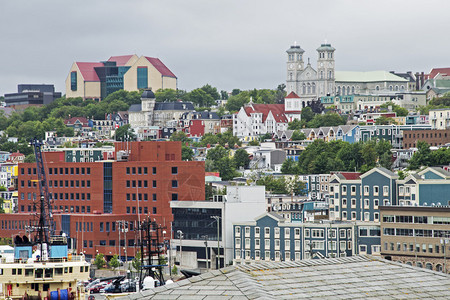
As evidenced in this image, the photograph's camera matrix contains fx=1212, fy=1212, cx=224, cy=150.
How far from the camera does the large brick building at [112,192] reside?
131 meters

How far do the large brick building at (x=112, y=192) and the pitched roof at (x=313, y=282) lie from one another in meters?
84.9

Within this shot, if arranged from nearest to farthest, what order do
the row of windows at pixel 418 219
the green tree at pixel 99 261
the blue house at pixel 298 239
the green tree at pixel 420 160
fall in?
the row of windows at pixel 418 219 < the blue house at pixel 298 239 < the green tree at pixel 99 261 < the green tree at pixel 420 160

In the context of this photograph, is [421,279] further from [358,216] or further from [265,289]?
[358,216]

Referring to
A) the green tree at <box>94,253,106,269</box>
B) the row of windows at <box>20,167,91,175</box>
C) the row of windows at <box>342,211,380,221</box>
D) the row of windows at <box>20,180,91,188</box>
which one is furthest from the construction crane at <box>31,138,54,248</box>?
the row of windows at <box>342,211,380,221</box>

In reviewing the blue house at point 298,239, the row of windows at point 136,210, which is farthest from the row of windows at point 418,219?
the row of windows at point 136,210

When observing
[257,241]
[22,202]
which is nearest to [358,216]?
[257,241]

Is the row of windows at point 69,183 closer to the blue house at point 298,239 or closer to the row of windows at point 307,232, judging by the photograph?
the blue house at point 298,239

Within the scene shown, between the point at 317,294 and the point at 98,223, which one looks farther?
the point at 98,223

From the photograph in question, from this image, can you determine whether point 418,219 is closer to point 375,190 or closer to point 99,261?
point 375,190

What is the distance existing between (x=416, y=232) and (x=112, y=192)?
4549 centimetres

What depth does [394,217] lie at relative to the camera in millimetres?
108500

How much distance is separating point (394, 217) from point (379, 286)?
225 ft

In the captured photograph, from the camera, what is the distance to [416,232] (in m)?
106

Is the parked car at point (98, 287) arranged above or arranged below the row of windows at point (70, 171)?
below
